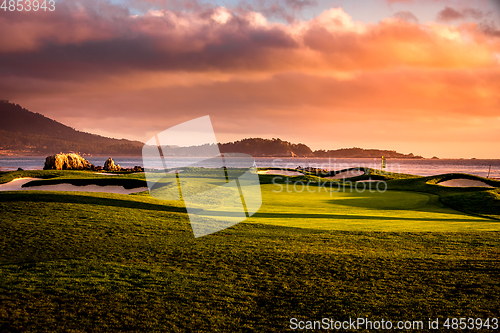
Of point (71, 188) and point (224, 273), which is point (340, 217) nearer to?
point (224, 273)

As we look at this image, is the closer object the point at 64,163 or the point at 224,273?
the point at 224,273

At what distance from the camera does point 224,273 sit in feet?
20.3

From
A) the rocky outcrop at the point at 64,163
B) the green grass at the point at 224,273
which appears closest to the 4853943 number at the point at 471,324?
the green grass at the point at 224,273

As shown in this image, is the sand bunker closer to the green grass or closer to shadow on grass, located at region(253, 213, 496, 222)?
the green grass

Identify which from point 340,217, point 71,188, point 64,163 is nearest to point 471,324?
point 340,217

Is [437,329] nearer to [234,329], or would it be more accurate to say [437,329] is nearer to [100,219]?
[234,329]

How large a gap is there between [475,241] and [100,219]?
11.8 m

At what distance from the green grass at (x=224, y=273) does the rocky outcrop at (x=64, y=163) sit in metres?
42.1

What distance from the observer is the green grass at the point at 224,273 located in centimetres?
454

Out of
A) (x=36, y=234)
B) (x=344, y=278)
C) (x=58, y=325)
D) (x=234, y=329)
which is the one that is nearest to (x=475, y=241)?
(x=344, y=278)

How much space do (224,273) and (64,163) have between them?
5260 centimetres

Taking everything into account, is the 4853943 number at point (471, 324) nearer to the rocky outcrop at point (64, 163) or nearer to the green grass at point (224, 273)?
the green grass at point (224, 273)

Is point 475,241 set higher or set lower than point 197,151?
lower

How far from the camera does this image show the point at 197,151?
750 centimetres
